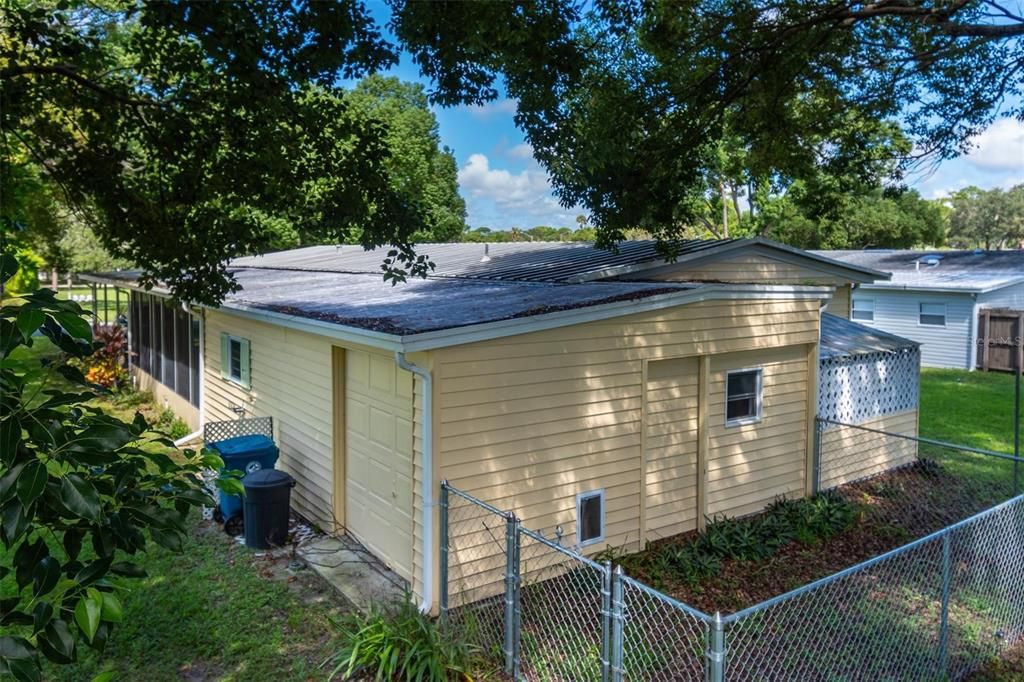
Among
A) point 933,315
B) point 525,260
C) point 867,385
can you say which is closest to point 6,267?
point 525,260

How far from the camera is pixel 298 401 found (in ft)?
28.9

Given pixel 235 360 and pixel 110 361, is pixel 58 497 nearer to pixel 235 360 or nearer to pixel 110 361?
pixel 235 360

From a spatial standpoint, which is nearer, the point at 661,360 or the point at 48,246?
the point at 661,360

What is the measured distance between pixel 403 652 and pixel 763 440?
17.6 feet

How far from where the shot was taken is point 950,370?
2195 centimetres

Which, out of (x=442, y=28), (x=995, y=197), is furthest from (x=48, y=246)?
(x=995, y=197)

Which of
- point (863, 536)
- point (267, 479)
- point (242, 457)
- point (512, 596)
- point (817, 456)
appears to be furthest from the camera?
point (817, 456)

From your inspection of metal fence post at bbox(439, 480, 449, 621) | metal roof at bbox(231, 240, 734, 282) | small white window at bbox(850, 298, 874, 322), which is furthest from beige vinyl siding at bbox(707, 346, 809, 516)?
small white window at bbox(850, 298, 874, 322)

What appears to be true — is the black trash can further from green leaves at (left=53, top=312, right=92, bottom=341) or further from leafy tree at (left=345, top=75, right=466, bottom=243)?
leafy tree at (left=345, top=75, right=466, bottom=243)

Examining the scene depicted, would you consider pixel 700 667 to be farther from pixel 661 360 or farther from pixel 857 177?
pixel 857 177

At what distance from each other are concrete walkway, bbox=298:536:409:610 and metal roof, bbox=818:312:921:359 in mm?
6697

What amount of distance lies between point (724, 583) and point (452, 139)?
36947 millimetres

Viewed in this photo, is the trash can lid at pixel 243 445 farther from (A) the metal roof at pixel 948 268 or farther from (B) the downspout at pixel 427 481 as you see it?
(A) the metal roof at pixel 948 268

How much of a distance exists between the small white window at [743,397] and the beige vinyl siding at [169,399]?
8.93 meters
